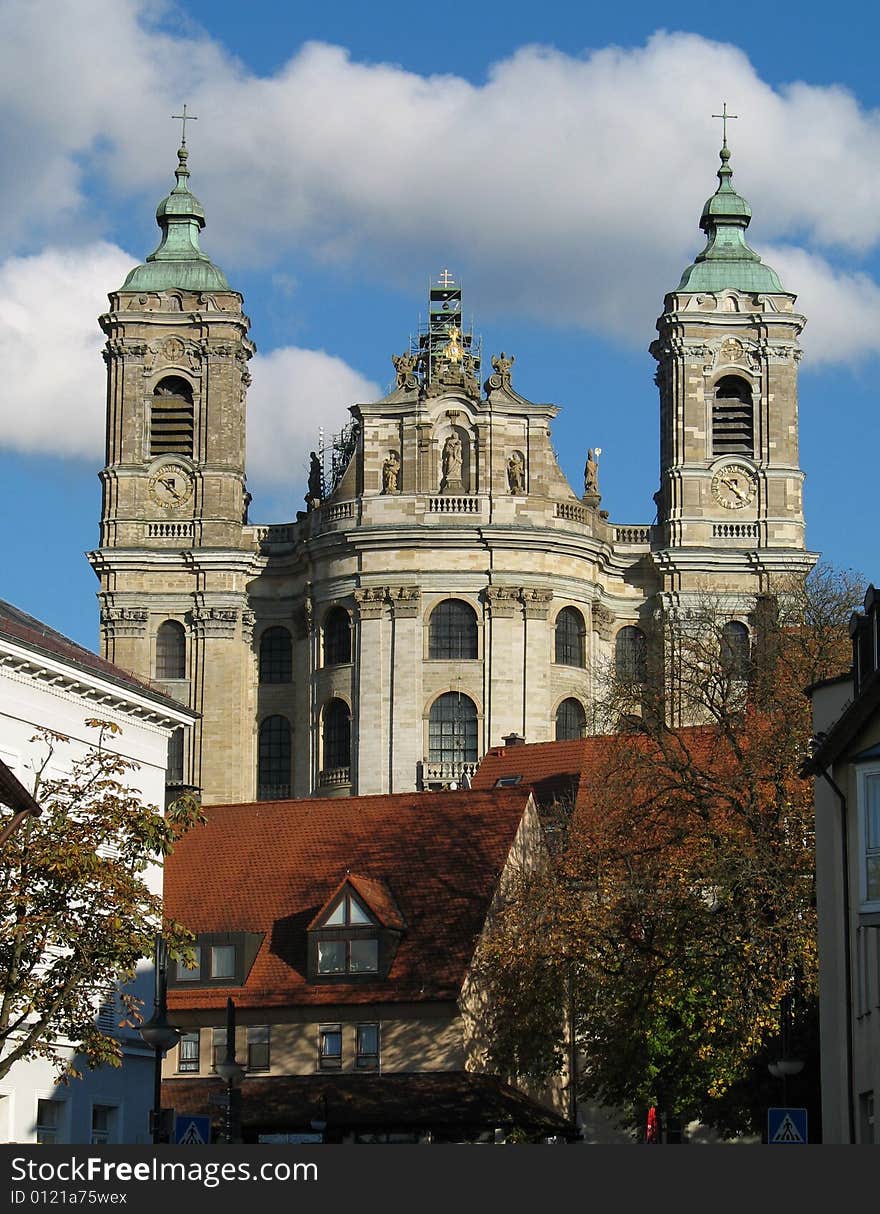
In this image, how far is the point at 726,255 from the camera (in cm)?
10756

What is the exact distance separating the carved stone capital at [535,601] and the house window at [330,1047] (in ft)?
130

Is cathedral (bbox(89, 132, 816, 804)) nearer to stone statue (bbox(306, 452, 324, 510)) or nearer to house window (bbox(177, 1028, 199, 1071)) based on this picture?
stone statue (bbox(306, 452, 324, 510))

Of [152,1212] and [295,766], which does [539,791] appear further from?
[152,1212]

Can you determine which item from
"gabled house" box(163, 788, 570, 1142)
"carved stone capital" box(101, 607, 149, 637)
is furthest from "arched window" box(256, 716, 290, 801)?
"gabled house" box(163, 788, 570, 1142)

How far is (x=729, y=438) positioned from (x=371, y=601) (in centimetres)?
1533

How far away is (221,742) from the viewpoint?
328ft

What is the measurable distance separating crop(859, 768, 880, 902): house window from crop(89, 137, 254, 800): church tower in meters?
59.5

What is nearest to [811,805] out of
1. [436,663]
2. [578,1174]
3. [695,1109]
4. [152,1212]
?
[695,1109]

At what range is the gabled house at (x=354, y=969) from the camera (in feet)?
186

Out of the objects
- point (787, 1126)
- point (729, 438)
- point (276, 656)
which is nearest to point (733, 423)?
point (729, 438)

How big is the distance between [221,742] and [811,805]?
159 feet

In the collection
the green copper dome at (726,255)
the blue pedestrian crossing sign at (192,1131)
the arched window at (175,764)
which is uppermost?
the green copper dome at (726,255)

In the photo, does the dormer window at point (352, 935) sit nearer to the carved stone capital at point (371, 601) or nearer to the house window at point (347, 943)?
the house window at point (347, 943)

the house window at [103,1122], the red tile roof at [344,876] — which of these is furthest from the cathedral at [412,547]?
the house window at [103,1122]
